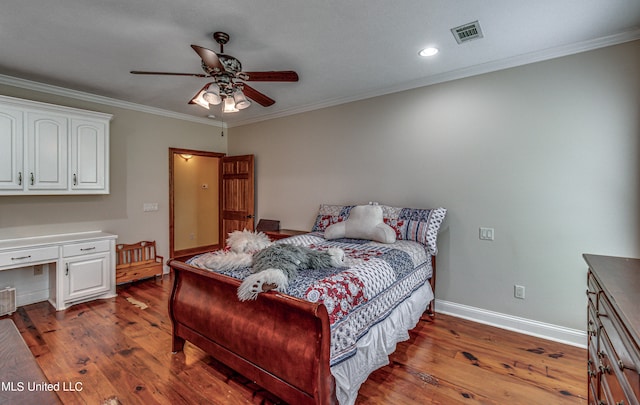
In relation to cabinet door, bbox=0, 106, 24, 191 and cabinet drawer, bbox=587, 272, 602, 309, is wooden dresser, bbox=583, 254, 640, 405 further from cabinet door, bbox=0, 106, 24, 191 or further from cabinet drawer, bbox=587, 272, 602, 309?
cabinet door, bbox=0, 106, 24, 191

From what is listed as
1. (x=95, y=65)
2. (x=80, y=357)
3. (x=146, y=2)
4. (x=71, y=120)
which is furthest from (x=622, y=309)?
(x=71, y=120)

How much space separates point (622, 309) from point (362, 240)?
2.27 meters

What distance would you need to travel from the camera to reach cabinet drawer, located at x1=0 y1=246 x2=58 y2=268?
3029 millimetres

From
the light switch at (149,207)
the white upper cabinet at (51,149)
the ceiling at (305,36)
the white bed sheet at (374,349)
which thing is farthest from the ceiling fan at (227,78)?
the light switch at (149,207)

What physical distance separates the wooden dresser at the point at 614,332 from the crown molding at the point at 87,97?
5.16 m

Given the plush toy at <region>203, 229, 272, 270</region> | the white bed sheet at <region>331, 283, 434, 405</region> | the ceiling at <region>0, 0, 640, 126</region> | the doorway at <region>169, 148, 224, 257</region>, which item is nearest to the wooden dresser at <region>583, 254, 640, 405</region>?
the white bed sheet at <region>331, 283, 434, 405</region>

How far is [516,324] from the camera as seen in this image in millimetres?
2879

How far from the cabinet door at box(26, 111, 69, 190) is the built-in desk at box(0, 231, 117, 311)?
640 millimetres

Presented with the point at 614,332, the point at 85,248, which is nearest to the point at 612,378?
the point at 614,332

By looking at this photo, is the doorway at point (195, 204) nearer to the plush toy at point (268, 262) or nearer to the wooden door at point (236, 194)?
the wooden door at point (236, 194)

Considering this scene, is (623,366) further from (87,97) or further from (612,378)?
(87,97)

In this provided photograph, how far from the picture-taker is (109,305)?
11.4ft

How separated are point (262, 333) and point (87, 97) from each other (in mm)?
3988

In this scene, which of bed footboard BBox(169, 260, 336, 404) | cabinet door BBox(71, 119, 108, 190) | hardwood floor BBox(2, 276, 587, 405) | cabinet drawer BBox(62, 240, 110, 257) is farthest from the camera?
cabinet door BBox(71, 119, 108, 190)
